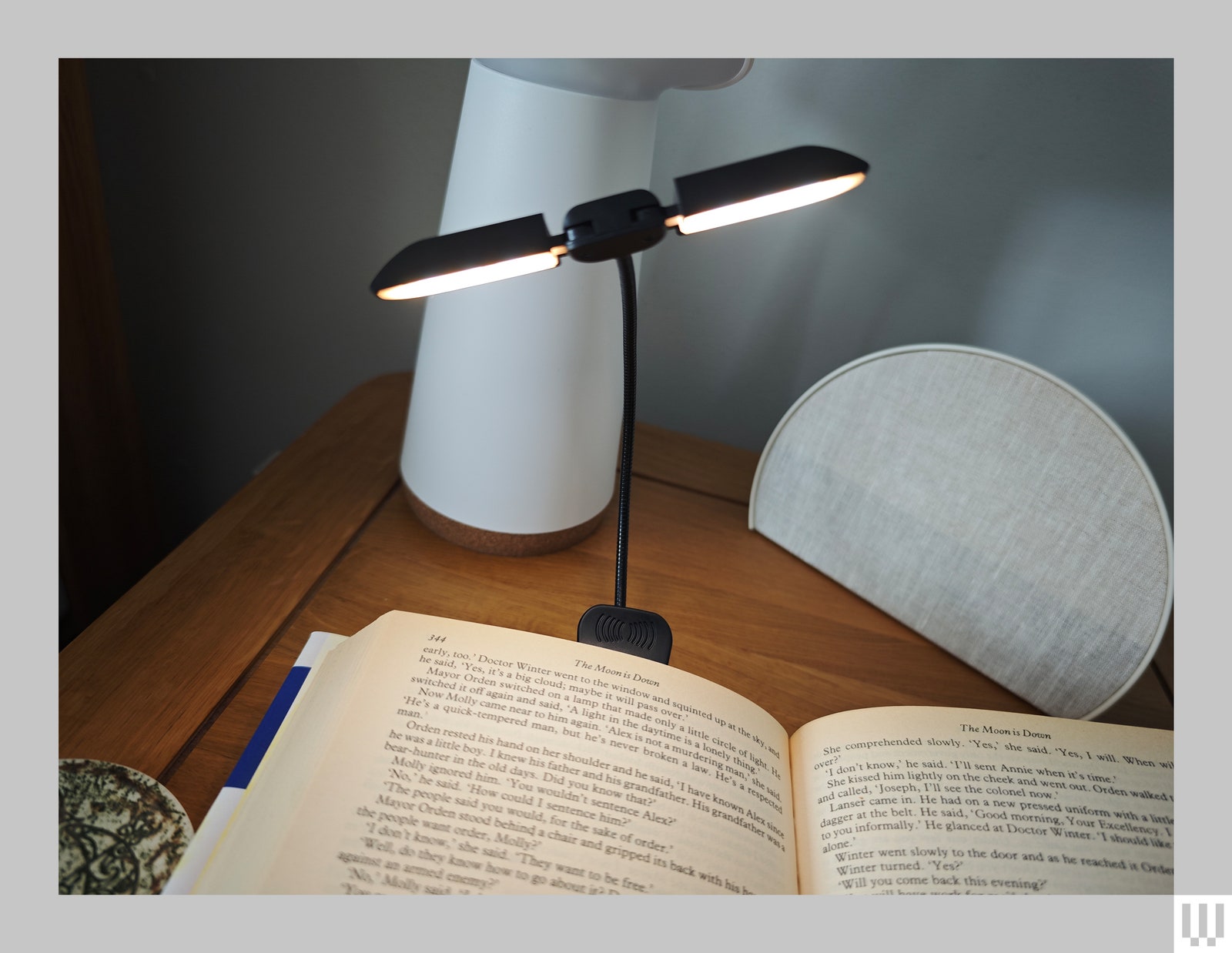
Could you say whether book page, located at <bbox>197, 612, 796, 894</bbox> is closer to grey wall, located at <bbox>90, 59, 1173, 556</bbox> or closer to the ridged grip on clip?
the ridged grip on clip

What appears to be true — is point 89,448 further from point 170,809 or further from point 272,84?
point 170,809

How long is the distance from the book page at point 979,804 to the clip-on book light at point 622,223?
0.28m

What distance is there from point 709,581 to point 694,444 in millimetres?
193

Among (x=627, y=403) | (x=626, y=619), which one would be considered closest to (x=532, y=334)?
(x=627, y=403)

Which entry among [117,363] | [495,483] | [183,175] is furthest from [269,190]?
[495,483]

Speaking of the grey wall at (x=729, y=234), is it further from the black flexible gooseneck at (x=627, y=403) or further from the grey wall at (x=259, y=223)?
the black flexible gooseneck at (x=627, y=403)

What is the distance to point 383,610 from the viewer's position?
56 cm

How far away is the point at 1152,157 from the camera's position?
2.09 ft

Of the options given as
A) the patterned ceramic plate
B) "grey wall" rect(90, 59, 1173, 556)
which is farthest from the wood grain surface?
"grey wall" rect(90, 59, 1173, 556)

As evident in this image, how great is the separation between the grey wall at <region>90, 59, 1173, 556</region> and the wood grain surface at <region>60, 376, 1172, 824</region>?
0.20 m

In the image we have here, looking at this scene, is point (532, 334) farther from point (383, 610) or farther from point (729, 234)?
point (729, 234)

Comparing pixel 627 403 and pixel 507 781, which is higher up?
pixel 627 403

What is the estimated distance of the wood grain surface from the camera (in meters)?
0.47

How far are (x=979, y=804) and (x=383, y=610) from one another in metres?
0.37
